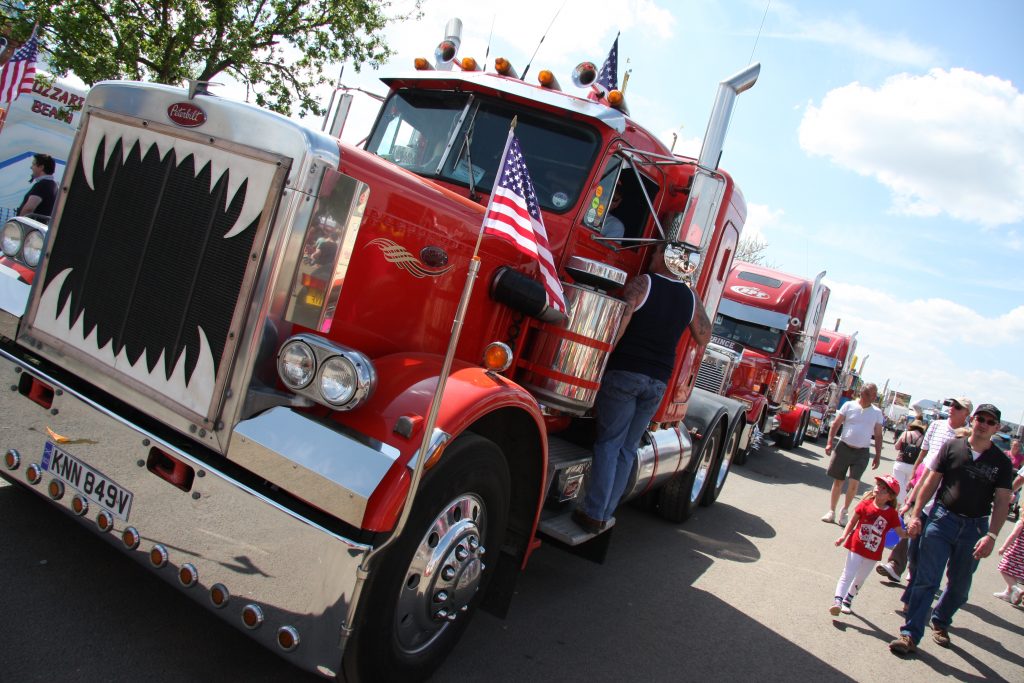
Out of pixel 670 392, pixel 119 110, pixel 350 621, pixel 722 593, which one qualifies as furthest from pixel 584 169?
pixel 722 593

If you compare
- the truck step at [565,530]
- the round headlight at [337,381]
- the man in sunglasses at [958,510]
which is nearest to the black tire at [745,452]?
the man in sunglasses at [958,510]

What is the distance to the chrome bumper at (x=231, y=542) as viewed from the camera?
250 centimetres

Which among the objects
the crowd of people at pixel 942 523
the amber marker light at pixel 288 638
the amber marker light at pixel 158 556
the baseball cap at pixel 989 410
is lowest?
the amber marker light at pixel 288 638

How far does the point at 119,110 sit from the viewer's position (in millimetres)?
3156

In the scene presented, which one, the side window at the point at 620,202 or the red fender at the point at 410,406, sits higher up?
the side window at the point at 620,202

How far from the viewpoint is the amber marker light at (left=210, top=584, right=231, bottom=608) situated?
262 cm

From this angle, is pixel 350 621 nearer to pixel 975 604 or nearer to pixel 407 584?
pixel 407 584

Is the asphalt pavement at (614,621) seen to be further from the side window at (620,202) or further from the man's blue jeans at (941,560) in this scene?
the side window at (620,202)

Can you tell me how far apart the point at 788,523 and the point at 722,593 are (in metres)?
3.73

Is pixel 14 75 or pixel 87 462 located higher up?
pixel 14 75

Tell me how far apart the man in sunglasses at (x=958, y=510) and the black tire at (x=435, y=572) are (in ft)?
12.6

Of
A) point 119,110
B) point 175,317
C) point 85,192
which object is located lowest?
point 175,317

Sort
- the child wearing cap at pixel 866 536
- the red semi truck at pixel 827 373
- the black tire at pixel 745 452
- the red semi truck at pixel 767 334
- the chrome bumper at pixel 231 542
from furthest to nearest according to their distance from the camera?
the red semi truck at pixel 827 373, the red semi truck at pixel 767 334, the black tire at pixel 745 452, the child wearing cap at pixel 866 536, the chrome bumper at pixel 231 542

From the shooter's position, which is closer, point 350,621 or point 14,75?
point 350,621
